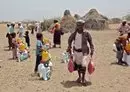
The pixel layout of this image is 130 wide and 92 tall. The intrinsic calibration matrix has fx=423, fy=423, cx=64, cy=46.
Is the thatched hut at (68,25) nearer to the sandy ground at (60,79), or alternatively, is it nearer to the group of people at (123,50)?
the sandy ground at (60,79)

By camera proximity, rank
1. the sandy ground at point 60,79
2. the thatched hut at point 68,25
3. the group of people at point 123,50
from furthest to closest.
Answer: the thatched hut at point 68,25, the group of people at point 123,50, the sandy ground at point 60,79

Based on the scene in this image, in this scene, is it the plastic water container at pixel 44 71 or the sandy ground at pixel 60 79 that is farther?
the plastic water container at pixel 44 71

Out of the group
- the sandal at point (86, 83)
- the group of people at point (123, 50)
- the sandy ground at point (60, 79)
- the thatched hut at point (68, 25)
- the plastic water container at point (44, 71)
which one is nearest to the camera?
the sandy ground at point (60, 79)

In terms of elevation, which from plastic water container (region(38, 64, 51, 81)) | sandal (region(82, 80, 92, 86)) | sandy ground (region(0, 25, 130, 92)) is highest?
plastic water container (region(38, 64, 51, 81))

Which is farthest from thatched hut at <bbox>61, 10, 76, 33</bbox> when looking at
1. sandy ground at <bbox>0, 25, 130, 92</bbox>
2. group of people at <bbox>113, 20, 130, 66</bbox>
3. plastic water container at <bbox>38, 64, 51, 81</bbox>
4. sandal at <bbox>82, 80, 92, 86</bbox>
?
sandal at <bbox>82, 80, 92, 86</bbox>

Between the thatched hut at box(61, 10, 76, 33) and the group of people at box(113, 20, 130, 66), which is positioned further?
the thatched hut at box(61, 10, 76, 33)

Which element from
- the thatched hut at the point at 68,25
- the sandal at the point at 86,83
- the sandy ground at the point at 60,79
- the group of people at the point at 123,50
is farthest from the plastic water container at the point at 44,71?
the thatched hut at the point at 68,25

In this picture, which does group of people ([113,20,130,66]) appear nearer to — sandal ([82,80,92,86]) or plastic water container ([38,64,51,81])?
sandal ([82,80,92,86])

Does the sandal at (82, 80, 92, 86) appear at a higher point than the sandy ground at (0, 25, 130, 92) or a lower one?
higher

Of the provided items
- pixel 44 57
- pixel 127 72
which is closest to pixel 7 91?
pixel 44 57

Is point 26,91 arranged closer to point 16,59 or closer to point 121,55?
point 121,55

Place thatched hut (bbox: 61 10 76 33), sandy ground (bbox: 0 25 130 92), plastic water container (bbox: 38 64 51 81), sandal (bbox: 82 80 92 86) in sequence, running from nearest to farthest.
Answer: sandy ground (bbox: 0 25 130 92), sandal (bbox: 82 80 92 86), plastic water container (bbox: 38 64 51 81), thatched hut (bbox: 61 10 76 33)

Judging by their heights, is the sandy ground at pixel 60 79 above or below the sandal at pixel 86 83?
below

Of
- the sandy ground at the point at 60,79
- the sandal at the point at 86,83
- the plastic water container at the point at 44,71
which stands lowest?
the sandy ground at the point at 60,79
